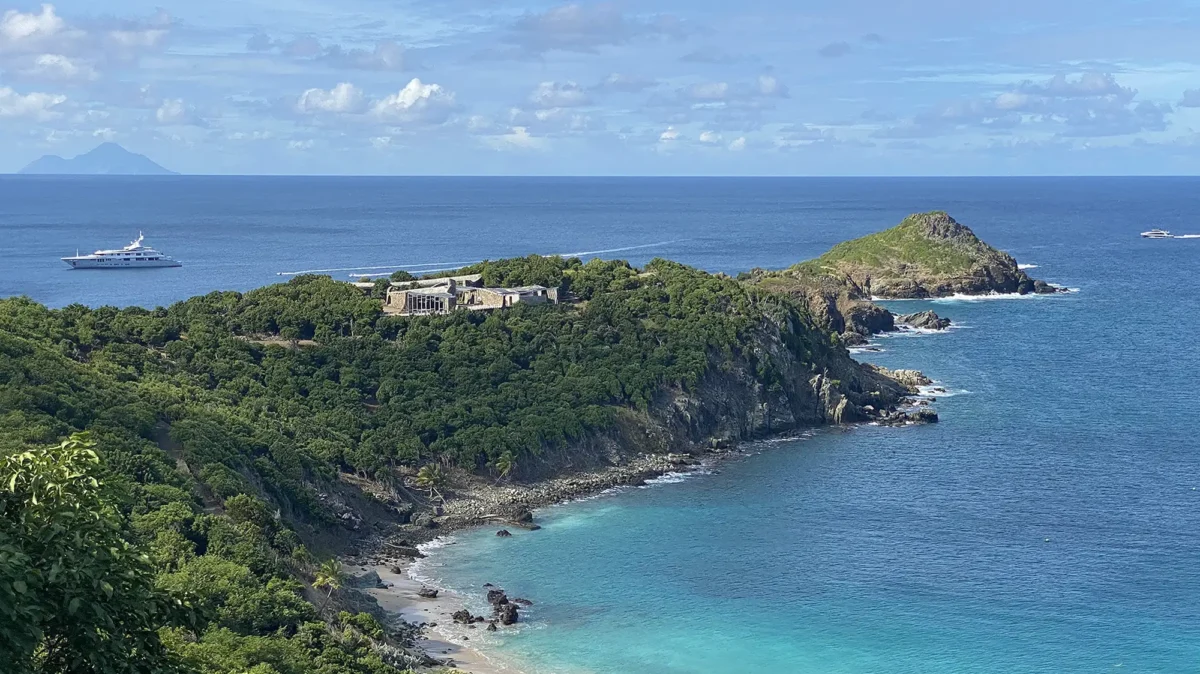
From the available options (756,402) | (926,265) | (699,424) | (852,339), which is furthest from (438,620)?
(926,265)

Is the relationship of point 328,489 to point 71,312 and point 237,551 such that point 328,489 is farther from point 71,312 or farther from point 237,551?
point 71,312

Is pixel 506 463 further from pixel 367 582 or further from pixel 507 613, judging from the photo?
pixel 507 613

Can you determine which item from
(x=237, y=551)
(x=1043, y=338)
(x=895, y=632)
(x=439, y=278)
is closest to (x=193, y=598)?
(x=237, y=551)

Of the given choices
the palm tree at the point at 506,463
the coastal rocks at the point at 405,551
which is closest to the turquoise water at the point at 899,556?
the coastal rocks at the point at 405,551

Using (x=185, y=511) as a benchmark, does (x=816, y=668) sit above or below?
below

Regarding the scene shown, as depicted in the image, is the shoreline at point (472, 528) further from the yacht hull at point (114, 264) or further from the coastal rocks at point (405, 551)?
the yacht hull at point (114, 264)

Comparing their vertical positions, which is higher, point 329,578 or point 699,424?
point 699,424
